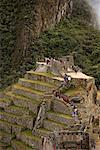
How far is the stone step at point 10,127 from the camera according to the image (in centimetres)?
3733

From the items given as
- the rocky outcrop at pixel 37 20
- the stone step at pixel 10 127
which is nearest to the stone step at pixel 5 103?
the stone step at pixel 10 127

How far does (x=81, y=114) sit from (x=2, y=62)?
54536mm

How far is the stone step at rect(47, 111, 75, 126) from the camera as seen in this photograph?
110 feet

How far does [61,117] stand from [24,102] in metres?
4.25

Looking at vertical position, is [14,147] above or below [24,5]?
below

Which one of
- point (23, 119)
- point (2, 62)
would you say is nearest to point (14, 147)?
point (23, 119)

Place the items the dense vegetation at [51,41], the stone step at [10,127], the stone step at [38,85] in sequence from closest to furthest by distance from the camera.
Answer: the stone step at [10,127] < the stone step at [38,85] < the dense vegetation at [51,41]

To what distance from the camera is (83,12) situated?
10588 centimetres

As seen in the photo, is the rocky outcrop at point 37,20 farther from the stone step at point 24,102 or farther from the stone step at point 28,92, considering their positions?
the stone step at point 24,102

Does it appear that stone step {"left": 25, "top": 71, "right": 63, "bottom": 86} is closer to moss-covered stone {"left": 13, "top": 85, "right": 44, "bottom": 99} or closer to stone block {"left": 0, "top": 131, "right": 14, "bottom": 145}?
moss-covered stone {"left": 13, "top": 85, "right": 44, "bottom": 99}

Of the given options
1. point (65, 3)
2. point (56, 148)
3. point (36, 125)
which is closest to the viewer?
point (56, 148)

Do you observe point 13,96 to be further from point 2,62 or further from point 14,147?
point 2,62

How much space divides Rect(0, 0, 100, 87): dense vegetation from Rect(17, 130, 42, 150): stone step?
4048cm

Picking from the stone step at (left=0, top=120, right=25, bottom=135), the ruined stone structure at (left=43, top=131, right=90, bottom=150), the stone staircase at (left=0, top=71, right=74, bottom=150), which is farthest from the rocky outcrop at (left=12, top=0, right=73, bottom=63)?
the ruined stone structure at (left=43, top=131, right=90, bottom=150)
